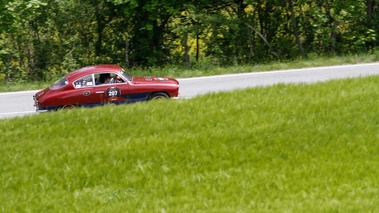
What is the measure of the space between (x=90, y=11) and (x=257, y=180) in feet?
59.9

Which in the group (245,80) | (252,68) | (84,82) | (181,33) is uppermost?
(181,33)

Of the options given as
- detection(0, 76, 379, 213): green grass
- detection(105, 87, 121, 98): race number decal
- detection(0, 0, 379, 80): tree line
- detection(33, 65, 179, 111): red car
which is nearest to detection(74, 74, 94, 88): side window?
detection(33, 65, 179, 111): red car

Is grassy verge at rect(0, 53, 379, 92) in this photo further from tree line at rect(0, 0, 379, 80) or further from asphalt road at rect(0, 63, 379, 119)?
tree line at rect(0, 0, 379, 80)

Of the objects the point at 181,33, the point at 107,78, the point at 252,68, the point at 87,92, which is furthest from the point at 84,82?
the point at 181,33

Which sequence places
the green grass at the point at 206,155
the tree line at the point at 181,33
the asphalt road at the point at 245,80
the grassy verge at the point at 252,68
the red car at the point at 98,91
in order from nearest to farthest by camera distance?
the green grass at the point at 206,155 → the red car at the point at 98,91 → the asphalt road at the point at 245,80 → the grassy verge at the point at 252,68 → the tree line at the point at 181,33

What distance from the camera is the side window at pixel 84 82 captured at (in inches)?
627

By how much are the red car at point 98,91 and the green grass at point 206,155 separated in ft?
9.68

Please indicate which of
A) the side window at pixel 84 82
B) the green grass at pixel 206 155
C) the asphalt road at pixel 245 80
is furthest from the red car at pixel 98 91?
the green grass at pixel 206 155

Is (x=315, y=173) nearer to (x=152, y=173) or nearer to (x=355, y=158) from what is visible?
(x=355, y=158)

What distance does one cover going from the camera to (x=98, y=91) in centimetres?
1587

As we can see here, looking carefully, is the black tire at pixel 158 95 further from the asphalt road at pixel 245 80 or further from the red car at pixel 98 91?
the asphalt road at pixel 245 80

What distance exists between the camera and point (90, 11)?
1038 inches

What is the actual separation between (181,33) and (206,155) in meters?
14.8

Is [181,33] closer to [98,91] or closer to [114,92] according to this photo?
[114,92]
